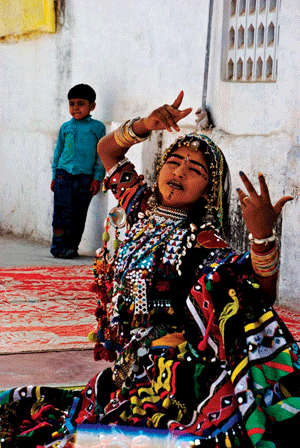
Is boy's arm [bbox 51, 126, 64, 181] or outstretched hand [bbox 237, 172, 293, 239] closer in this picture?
outstretched hand [bbox 237, 172, 293, 239]

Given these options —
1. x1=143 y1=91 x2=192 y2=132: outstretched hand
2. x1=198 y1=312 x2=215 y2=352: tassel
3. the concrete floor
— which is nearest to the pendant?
x1=143 y1=91 x2=192 y2=132: outstretched hand

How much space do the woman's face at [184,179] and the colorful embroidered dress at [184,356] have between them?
0.08 metres

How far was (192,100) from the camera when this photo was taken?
718 cm

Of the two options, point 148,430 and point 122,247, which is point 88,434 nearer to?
point 148,430

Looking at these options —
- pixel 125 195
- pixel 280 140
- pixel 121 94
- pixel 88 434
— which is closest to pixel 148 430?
pixel 88 434

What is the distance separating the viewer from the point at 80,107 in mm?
8523

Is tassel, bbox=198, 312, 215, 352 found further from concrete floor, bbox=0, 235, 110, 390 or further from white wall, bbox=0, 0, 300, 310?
white wall, bbox=0, 0, 300, 310

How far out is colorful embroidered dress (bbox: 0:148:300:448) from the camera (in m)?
2.62

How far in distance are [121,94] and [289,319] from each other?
3520mm

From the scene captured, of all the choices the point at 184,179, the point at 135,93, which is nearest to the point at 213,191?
the point at 184,179

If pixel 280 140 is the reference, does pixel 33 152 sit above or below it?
below

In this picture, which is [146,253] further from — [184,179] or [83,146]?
[83,146]

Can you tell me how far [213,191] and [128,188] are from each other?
457 mm

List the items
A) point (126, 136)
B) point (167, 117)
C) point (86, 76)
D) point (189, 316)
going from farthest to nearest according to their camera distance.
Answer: point (86, 76) → point (126, 136) → point (167, 117) → point (189, 316)
